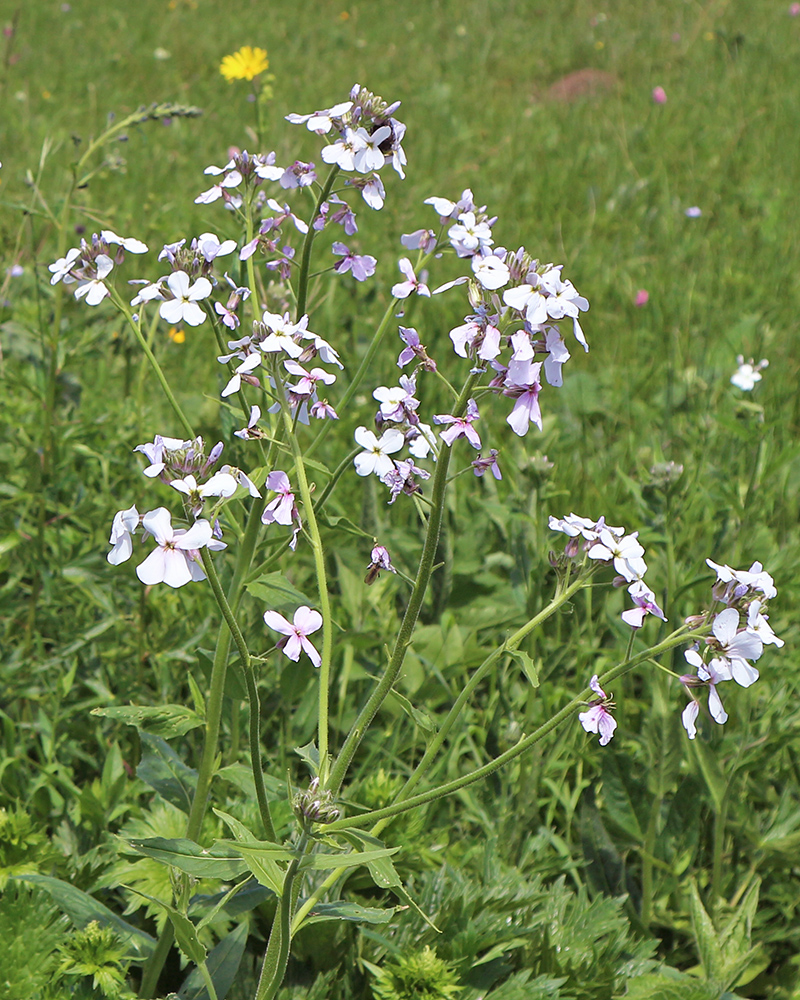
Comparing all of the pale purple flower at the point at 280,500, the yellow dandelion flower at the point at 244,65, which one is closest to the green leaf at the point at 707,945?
the pale purple flower at the point at 280,500

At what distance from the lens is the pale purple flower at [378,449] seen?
1141 millimetres

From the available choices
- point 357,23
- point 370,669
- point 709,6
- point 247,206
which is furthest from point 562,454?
point 709,6

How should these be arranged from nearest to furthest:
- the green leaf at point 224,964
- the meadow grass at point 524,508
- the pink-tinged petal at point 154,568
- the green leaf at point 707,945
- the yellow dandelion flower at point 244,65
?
the pink-tinged petal at point 154,568 → the green leaf at point 224,964 → the green leaf at point 707,945 → the meadow grass at point 524,508 → the yellow dandelion flower at point 244,65

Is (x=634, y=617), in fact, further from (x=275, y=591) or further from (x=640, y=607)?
(x=275, y=591)

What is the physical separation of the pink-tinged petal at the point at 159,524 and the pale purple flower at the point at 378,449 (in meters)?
0.26

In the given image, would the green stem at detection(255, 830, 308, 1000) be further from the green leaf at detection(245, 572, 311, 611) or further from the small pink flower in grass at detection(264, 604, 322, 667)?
the green leaf at detection(245, 572, 311, 611)

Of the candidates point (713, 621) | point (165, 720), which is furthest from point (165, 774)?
point (713, 621)

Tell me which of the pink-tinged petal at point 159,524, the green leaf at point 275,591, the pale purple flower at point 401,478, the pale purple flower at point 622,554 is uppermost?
the pink-tinged petal at point 159,524

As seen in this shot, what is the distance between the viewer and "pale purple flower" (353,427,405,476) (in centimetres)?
114

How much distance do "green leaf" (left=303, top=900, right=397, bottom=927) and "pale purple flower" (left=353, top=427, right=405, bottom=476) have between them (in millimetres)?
519

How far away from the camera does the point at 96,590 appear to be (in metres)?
2.04

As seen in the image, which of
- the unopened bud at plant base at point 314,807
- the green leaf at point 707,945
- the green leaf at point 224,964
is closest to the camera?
the unopened bud at plant base at point 314,807

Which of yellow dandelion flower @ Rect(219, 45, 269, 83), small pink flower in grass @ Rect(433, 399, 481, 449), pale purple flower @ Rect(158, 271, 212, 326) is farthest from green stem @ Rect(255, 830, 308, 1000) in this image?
yellow dandelion flower @ Rect(219, 45, 269, 83)

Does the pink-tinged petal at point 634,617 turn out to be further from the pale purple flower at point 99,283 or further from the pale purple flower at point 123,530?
the pale purple flower at point 99,283
